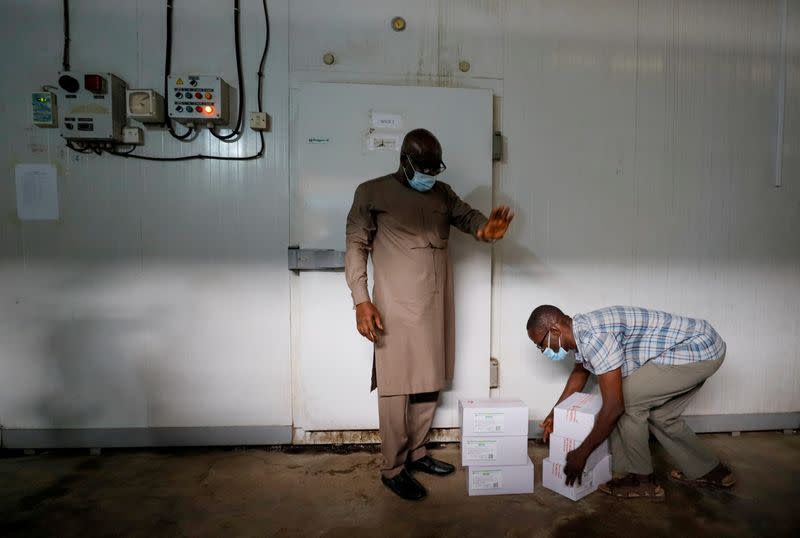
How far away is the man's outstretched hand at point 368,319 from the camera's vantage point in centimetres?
160

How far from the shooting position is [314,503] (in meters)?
1.65

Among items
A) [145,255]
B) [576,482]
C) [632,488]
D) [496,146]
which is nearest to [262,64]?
[145,255]

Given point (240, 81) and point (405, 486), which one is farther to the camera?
point (240, 81)

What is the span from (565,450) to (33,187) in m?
2.81

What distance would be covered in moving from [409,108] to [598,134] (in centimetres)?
104

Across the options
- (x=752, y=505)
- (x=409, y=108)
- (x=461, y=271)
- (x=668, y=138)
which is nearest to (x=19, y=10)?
(x=409, y=108)

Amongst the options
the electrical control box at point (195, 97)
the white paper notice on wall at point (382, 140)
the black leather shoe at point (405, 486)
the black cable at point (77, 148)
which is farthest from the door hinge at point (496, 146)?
the black cable at point (77, 148)

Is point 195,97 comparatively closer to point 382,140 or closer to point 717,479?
point 382,140

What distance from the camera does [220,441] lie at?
2.08m

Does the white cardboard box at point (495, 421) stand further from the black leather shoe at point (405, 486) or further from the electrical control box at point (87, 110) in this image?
the electrical control box at point (87, 110)

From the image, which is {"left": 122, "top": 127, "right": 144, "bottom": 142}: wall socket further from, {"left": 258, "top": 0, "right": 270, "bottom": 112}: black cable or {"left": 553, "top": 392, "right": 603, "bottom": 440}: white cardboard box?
{"left": 553, "top": 392, "right": 603, "bottom": 440}: white cardboard box

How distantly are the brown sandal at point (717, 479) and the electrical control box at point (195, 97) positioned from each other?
9.09 feet

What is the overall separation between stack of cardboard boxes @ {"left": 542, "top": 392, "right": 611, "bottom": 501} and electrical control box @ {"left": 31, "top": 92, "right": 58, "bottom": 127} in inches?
107

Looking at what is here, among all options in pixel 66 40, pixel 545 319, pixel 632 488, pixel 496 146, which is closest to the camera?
pixel 545 319
